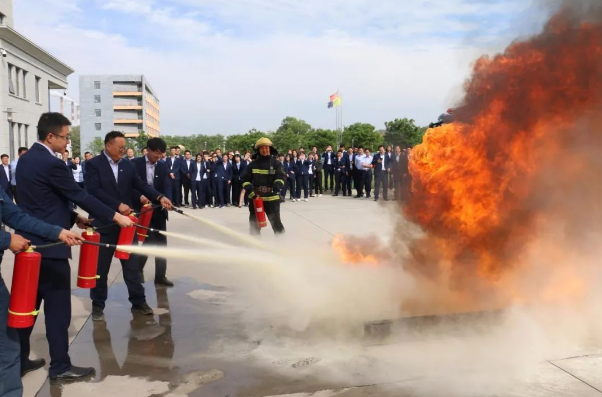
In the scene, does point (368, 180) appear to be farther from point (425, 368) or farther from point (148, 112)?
point (148, 112)

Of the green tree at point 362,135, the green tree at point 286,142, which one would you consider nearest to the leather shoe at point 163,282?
the green tree at point 362,135

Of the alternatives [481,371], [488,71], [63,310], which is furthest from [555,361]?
[63,310]

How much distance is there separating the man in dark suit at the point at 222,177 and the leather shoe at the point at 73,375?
13.7m

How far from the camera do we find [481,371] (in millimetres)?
3939

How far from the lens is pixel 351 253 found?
19.8 ft

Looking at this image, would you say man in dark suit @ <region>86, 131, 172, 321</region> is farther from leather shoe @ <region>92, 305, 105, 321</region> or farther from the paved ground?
the paved ground

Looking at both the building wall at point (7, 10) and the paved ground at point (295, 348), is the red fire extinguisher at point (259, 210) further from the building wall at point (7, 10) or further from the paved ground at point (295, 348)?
the building wall at point (7, 10)

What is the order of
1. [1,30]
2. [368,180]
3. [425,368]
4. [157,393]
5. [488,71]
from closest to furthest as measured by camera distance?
[157,393] < [425,368] < [488,71] < [368,180] < [1,30]

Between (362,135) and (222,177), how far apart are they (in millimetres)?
51771

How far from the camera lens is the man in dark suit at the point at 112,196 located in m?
5.38

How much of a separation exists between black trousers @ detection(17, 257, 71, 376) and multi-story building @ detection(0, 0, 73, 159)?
1426 inches

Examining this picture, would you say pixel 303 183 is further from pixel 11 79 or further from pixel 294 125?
pixel 294 125

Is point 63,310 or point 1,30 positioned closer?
point 63,310

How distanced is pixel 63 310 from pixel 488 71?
459 centimetres
